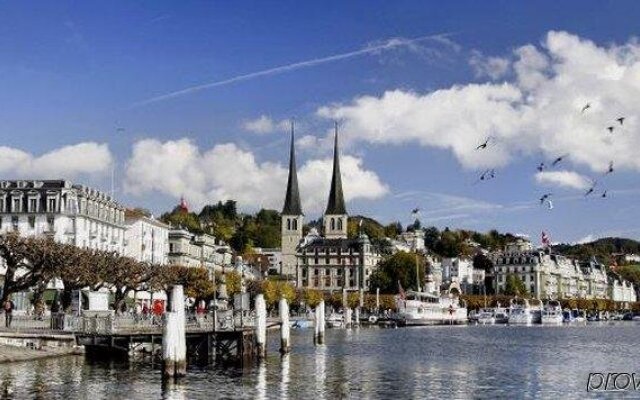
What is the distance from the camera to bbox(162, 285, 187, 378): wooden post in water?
160 ft

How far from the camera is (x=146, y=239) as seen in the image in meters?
157

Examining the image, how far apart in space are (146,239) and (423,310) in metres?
58.4

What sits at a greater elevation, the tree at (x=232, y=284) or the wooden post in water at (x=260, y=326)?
the tree at (x=232, y=284)

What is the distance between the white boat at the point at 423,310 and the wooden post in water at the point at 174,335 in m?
130

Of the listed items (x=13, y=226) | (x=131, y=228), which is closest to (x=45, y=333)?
(x=13, y=226)

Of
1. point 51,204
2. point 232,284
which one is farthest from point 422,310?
point 51,204

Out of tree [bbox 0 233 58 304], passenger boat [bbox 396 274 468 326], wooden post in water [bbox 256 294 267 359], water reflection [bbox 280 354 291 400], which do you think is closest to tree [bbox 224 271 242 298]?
passenger boat [bbox 396 274 468 326]

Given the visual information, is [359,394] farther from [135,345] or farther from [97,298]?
[97,298]

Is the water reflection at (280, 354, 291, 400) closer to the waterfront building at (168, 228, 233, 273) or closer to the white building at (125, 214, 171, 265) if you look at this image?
the white building at (125, 214, 171, 265)

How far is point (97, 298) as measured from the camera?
255ft

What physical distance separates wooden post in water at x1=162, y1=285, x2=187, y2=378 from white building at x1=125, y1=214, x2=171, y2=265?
96.4 meters

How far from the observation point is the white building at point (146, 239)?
150m

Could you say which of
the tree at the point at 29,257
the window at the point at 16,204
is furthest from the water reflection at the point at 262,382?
the window at the point at 16,204

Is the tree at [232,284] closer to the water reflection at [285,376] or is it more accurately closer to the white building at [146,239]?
the white building at [146,239]
